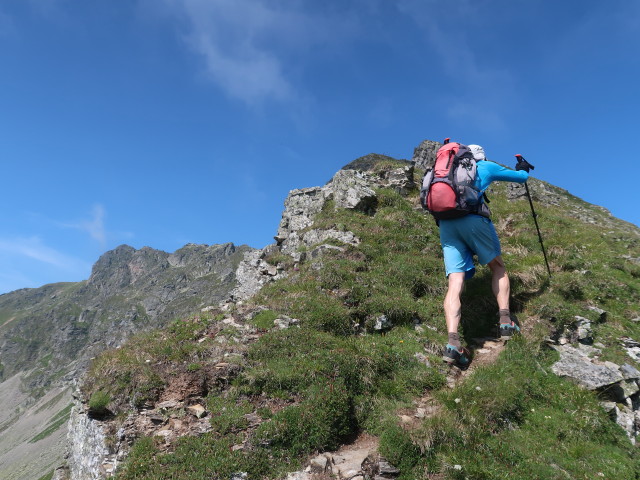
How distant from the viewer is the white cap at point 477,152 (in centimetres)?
1004

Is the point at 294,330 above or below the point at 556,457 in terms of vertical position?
above

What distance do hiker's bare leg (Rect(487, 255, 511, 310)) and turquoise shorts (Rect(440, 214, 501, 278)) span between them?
0.97 feet

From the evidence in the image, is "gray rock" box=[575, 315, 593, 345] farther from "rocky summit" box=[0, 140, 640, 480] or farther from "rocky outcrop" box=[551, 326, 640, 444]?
"rocky outcrop" box=[551, 326, 640, 444]

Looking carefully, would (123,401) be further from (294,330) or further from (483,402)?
(483,402)

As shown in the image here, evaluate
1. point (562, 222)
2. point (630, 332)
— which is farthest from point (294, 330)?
point (562, 222)

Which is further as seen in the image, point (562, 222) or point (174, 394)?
point (562, 222)

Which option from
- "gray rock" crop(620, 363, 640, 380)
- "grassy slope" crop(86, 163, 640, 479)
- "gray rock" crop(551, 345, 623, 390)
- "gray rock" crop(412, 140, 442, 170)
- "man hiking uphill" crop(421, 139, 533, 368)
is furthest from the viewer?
"gray rock" crop(412, 140, 442, 170)

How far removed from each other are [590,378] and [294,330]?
22.6 feet

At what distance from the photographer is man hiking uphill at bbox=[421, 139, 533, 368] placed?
9.46 m

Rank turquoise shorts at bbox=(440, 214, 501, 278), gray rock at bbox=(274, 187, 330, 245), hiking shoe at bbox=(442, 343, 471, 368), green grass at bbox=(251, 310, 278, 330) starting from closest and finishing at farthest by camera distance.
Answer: hiking shoe at bbox=(442, 343, 471, 368)
turquoise shorts at bbox=(440, 214, 501, 278)
green grass at bbox=(251, 310, 278, 330)
gray rock at bbox=(274, 187, 330, 245)

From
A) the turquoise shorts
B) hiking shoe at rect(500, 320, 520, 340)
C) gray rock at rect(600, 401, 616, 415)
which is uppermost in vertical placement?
the turquoise shorts

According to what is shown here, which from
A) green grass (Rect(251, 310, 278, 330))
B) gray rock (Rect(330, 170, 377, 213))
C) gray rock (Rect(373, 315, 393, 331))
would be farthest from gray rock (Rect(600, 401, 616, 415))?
gray rock (Rect(330, 170, 377, 213))

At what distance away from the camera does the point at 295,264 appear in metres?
16.0

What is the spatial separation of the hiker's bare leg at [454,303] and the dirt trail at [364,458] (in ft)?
3.67
